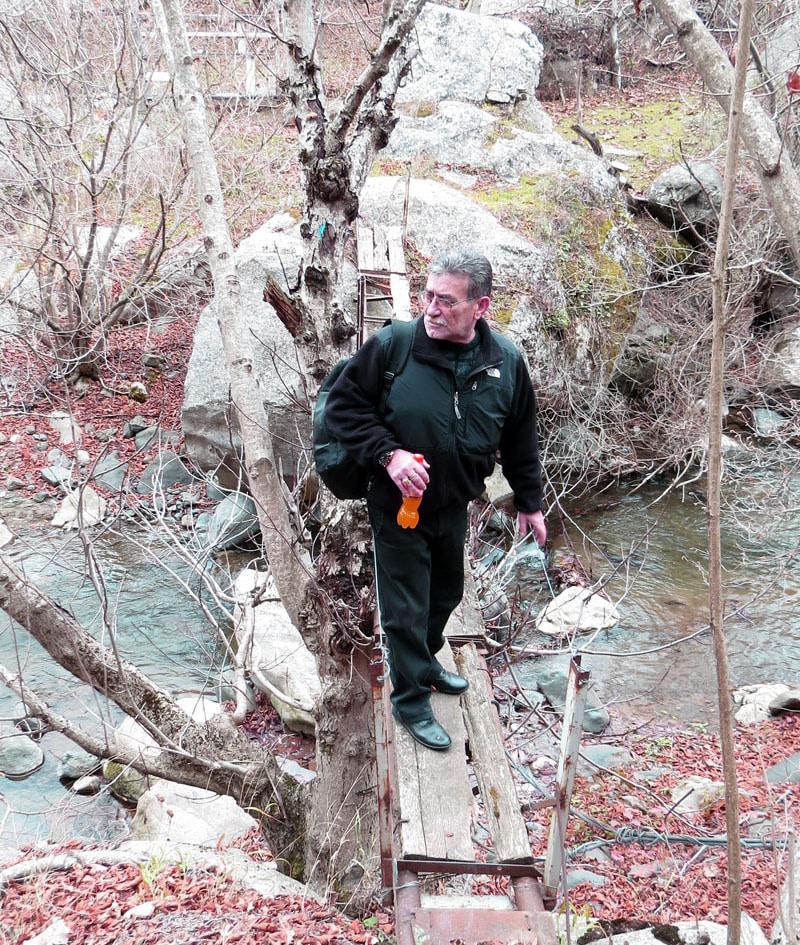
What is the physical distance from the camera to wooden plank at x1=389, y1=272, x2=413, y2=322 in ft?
21.0

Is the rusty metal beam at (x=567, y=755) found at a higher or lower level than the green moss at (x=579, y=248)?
lower

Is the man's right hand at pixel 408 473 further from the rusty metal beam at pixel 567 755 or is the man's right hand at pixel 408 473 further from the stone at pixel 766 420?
the stone at pixel 766 420

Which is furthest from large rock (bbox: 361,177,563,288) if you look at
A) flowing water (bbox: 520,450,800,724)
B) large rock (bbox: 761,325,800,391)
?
flowing water (bbox: 520,450,800,724)

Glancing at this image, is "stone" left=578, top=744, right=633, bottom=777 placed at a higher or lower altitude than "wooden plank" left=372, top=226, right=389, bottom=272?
lower

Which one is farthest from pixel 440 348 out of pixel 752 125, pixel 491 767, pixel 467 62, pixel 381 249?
pixel 467 62

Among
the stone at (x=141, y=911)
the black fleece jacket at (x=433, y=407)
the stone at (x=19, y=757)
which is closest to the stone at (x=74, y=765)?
the stone at (x=19, y=757)

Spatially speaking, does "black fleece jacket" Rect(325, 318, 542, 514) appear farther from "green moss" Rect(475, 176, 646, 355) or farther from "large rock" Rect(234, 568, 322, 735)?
"green moss" Rect(475, 176, 646, 355)

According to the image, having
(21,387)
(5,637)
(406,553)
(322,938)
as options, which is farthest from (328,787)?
(21,387)

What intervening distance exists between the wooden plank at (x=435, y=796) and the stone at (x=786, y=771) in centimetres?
378

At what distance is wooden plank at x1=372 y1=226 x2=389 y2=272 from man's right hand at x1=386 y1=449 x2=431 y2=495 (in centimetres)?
536

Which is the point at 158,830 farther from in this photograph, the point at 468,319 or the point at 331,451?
the point at 468,319

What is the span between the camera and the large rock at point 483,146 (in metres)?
13.5

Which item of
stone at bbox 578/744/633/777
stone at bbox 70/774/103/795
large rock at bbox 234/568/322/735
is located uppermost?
large rock at bbox 234/568/322/735

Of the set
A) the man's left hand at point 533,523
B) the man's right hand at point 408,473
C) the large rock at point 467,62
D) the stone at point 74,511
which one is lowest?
the stone at point 74,511
